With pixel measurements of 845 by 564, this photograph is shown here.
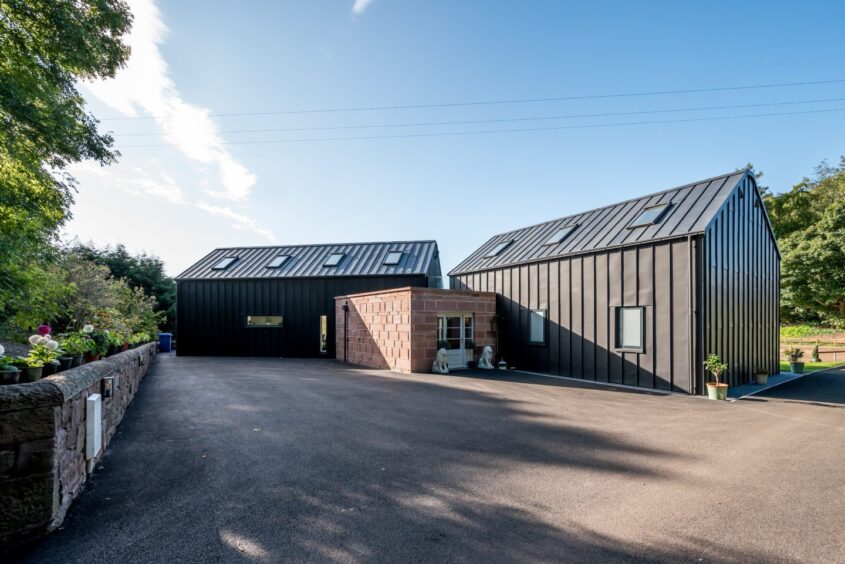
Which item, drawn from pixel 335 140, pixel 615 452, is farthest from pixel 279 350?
pixel 615 452

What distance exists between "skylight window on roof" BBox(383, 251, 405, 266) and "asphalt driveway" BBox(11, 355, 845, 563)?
42.4ft

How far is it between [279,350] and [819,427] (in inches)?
774

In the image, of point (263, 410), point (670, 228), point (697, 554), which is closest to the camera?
point (697, 554)

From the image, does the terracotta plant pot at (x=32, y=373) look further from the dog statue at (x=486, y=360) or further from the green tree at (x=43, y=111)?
the dog statue at (x=486, y=360)

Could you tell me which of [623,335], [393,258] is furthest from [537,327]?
[393,258]

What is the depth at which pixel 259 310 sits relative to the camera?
20.7 m

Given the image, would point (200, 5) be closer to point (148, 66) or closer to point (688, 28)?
point (148, 66)

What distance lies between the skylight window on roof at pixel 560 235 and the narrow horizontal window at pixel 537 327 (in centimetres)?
261

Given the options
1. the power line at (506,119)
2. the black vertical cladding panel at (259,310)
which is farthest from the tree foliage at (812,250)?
the black vertical cladding panel at (259,310)

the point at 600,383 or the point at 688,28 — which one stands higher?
the point at 688,28

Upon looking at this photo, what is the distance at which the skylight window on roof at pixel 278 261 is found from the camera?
21781 millimetres

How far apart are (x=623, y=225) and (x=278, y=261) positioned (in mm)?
17229

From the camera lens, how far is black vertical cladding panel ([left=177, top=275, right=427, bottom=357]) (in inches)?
792

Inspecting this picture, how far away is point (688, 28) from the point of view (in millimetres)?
10133
